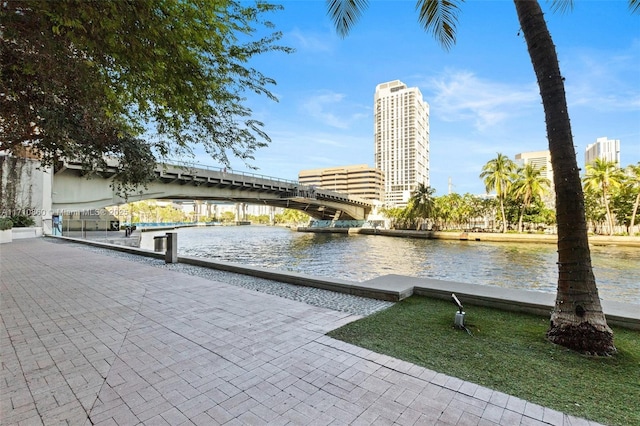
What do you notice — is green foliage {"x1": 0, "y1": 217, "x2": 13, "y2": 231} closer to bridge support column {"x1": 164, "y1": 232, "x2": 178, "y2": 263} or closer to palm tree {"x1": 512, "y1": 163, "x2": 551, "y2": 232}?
bridge support column {"x1": 164, "y1": 232, "x2": 178, "y2": 263}

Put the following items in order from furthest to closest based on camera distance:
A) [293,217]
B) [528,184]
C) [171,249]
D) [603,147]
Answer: [293,217] → [603,147] → [528,184] → [171,249]

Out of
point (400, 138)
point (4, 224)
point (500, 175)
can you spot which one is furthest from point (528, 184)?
point (400, 138)

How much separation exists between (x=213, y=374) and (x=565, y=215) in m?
5.34

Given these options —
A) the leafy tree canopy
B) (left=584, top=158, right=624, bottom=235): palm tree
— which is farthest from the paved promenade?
(left=584, top=158, right=624, bottom=235): palm tree

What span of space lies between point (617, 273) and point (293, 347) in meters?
22.1

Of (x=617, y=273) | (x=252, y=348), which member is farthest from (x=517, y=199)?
(x=252, y=348)

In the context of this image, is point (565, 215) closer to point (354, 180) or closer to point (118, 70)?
point (118, 70)

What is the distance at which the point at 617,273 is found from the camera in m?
17.8

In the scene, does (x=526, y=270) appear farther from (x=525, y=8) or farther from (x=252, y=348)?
(x=252, y=348)

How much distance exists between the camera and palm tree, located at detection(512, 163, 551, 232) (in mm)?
48219

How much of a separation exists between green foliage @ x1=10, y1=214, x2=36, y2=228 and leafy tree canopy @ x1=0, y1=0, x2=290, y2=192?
27631 mm

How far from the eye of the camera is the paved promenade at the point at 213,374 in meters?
2.94

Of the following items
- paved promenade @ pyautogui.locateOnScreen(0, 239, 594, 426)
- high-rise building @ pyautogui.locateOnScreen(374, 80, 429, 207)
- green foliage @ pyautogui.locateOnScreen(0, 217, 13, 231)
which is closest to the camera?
paved promenade @ pyautogui.locateOnScreen(0, 239, 594, 426)

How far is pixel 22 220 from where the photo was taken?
1118 inches
